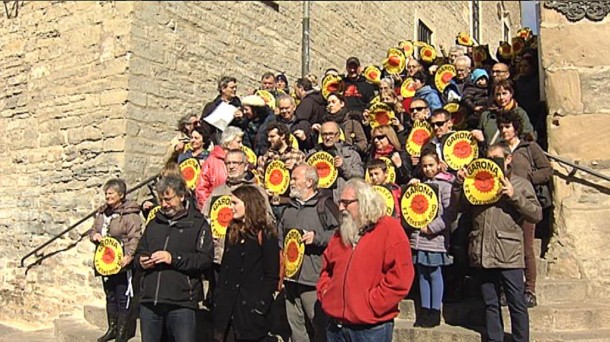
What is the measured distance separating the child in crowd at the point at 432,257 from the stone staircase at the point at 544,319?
0.13 m

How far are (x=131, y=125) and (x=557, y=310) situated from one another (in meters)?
5.21

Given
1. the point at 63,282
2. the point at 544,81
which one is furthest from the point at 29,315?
the point at 544,81

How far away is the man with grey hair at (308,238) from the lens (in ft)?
15.0

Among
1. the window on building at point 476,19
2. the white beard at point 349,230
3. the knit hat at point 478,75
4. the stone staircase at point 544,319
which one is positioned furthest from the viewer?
the window on building at point 476,19

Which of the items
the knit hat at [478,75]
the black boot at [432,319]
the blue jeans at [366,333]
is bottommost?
the black boot at [432,319]

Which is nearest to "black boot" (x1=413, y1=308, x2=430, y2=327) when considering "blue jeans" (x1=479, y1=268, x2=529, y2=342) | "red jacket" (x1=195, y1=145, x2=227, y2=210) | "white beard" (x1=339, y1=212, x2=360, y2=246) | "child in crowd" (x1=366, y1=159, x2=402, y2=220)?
"blue jeans" (x1=479, y1=268, x2=529, y2=342)

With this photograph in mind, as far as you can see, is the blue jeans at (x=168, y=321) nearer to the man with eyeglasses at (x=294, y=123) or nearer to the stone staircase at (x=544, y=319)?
the stone staircase at (x=544, y=319)

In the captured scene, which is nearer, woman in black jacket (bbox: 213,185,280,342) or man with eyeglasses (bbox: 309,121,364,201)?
woman in black jacket (bbox: 213,185,280,342)

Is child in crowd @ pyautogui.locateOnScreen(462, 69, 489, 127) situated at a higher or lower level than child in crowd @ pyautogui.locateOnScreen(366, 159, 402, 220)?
higher

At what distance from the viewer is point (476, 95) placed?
6.86 metres

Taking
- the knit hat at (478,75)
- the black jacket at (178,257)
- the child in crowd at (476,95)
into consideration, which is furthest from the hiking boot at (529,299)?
the knit hat at (478,75)

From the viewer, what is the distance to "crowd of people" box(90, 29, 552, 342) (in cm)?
377

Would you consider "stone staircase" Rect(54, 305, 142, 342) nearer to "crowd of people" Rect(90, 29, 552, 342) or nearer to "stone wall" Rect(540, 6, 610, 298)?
"crowd of people" Rect(90, 29, 552, 342)

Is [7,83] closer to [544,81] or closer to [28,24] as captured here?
[28,24]
